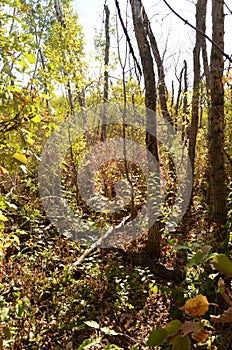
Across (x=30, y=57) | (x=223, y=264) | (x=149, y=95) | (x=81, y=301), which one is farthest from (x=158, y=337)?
(x=149, y=95)

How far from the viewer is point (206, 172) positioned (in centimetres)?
666

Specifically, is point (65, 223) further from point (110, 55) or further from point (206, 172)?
point (110, 55)

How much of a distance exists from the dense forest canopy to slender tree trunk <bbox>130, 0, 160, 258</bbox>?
0.02 meters

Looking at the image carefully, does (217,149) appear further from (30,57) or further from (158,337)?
(158,337)

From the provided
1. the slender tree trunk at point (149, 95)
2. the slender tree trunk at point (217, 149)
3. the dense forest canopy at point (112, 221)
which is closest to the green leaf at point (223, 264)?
the dense forest canopy at point (112, 221)

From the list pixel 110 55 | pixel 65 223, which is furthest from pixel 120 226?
pixel 110 55

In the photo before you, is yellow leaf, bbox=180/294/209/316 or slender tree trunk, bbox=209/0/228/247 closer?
yellow leaf, bbox=180/294/209/316

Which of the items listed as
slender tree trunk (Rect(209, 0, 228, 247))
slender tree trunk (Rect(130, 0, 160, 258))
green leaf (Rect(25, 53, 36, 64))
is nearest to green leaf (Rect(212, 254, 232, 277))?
green leaf (Rect(25, 53, 36, 64))

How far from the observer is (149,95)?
4.43m

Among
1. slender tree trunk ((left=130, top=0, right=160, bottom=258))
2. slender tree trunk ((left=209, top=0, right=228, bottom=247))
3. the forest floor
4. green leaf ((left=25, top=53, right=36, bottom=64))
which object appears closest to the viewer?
green leaf ((left=25, top=53, right=36, bottom=64))

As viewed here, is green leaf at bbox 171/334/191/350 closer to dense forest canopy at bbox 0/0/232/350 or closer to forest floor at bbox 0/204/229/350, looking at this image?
dense forest canopy at bbox 0/0/232/350

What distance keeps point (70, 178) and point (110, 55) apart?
283 inches

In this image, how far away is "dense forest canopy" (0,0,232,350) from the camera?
1.72 metres

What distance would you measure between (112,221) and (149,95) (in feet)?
6.88
